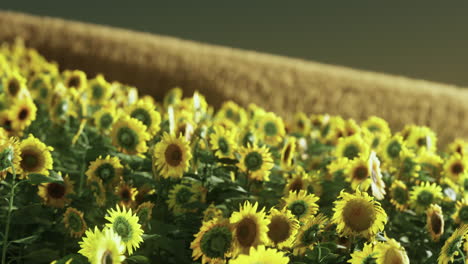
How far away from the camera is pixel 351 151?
240 centimetres

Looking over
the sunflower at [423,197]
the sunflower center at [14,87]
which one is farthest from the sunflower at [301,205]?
the sunflower center at [14,87]

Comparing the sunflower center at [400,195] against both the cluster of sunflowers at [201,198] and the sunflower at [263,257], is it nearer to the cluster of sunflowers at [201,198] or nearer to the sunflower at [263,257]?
the cluster of sunflowers at [201,198]

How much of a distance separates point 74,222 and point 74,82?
5.39 ft

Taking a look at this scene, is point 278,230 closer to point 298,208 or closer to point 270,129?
point 298,208

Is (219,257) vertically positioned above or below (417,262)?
above

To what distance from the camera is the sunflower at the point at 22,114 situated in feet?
7.83

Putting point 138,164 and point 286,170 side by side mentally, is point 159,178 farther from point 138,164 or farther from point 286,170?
point 286,170

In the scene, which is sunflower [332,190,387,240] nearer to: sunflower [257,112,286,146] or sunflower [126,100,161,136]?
sunflower [126,100,161,136]

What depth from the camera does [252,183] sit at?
2.10 metres

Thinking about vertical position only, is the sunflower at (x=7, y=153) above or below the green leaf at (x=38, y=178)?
above

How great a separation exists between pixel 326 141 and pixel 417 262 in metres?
1.29

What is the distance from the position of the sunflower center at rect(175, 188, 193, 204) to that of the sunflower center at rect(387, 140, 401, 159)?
95cm

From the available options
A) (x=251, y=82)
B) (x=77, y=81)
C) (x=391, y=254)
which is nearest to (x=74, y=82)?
(x=77, y=81)

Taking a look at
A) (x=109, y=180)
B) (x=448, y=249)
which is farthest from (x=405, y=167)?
(x=109, y=180)
